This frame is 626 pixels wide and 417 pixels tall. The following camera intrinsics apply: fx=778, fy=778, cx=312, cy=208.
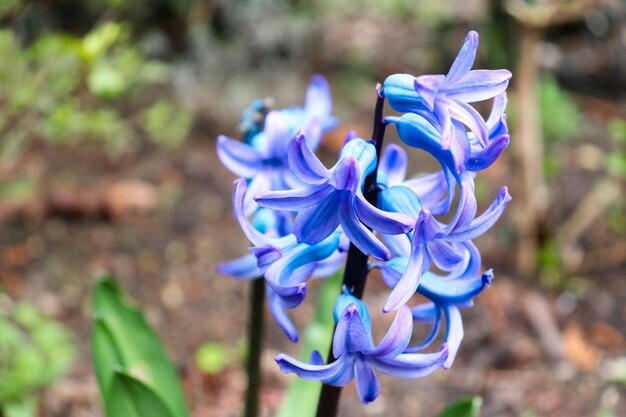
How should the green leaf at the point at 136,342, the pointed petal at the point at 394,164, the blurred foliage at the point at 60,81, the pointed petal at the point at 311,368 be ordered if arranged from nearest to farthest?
the pointed petal at the point at 311,368
the pointed petal at the point at 394,164
the green leaf at the point at 136,342
the blurred foliage at the point at 60,81

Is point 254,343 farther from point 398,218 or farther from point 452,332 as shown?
point 398,218

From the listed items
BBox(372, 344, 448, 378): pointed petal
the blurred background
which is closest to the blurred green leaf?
the blurred background

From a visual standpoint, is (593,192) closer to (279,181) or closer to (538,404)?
(538,404)

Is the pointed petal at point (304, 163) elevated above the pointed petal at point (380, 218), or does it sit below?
above

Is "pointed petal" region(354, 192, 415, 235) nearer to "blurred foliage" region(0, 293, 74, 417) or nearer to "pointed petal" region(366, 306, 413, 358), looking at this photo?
"pointed petal" region(366, 306, 413, 358)

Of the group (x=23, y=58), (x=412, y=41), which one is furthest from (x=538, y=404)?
(x=412, y=41)

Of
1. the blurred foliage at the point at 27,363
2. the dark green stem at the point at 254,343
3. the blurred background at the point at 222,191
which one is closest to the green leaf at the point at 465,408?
the dark green stem at the point at 254,343

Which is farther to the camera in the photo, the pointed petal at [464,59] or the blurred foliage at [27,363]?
the blurred foliage at [27,363]

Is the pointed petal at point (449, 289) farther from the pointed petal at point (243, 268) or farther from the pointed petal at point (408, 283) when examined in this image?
the pointed petal at point (243, 268)
